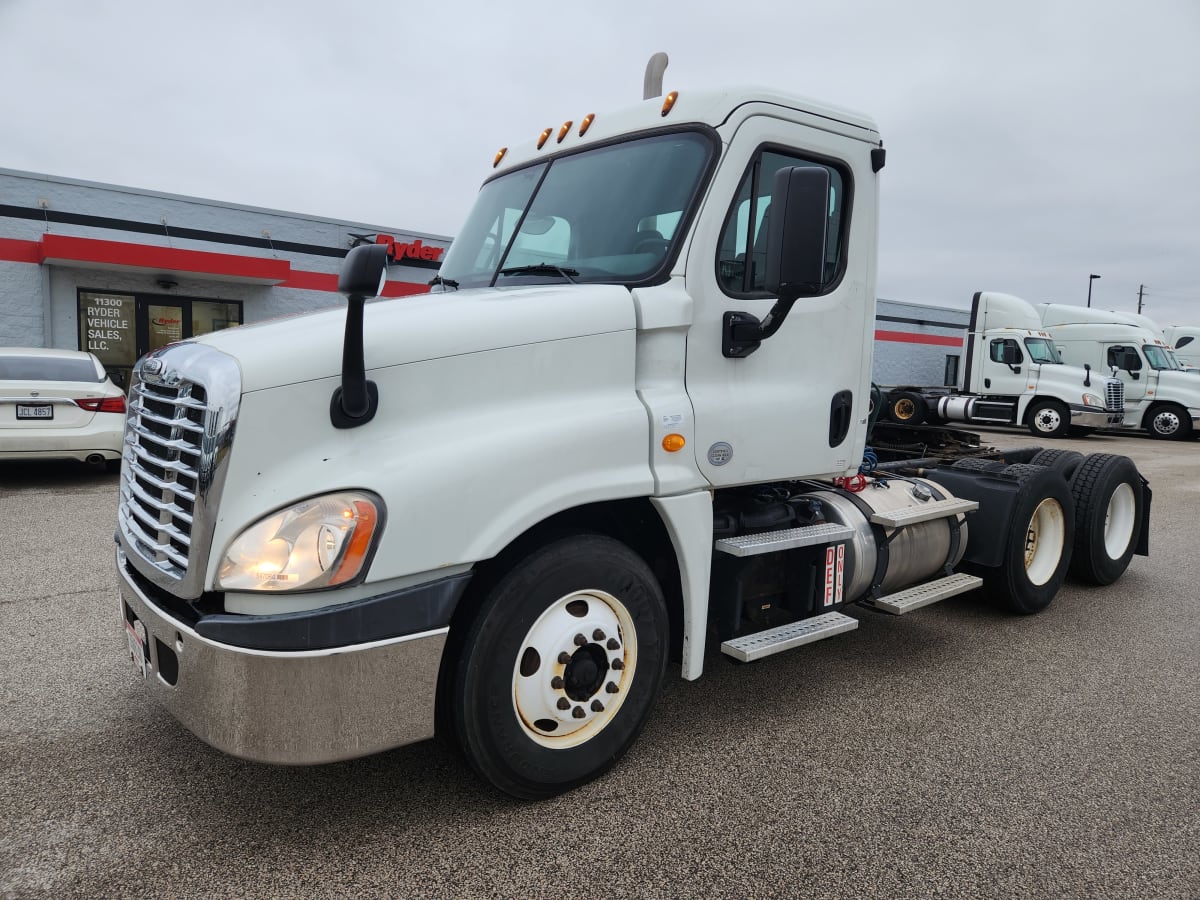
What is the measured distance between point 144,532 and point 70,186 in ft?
54.9

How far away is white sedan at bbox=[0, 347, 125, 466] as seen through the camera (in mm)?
8633

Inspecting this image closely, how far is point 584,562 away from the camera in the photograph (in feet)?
9.04

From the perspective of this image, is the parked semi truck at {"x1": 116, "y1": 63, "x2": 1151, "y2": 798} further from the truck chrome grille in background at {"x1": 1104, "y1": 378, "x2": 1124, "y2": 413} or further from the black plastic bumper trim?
the truck chrome grille in background at {"x1": 1104, "y1": 378, "x2": 1124, "y2": 413}

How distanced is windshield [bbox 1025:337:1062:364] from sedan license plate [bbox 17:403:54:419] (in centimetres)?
2144

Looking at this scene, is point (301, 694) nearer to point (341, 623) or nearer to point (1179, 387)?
point (341, 623)

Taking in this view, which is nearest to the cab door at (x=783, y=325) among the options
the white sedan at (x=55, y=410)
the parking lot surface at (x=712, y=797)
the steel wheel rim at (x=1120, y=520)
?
the parking lot surface at (x=712, y=797)

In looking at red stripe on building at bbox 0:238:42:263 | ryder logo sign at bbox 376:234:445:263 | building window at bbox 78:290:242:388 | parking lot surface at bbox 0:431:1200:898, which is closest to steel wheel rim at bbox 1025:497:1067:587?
parking lot surface at bbox 0:431:1200:898

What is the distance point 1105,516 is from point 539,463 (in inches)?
200

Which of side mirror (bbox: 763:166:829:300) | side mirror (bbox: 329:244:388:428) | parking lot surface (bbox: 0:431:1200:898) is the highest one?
side mirror (bbox: 763:166:829:300)

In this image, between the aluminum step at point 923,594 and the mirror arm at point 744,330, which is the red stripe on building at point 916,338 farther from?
the mirror arm at point 744,330

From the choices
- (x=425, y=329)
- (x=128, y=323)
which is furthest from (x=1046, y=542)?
(x=128, y=323)

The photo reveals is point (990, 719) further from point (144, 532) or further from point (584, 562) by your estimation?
point (144, 532)

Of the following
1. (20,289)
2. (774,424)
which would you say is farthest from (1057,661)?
(20,289)

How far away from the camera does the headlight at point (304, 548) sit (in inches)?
89.6
